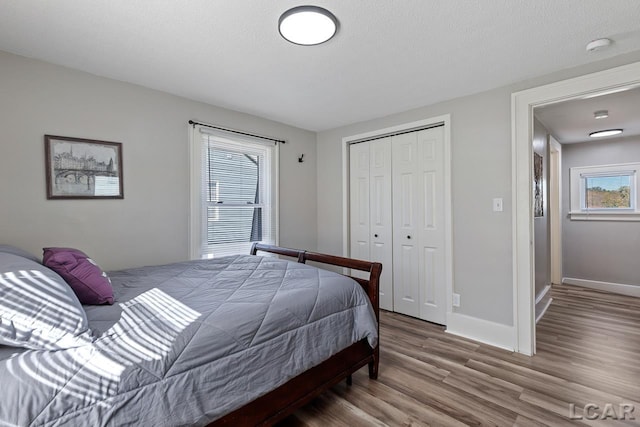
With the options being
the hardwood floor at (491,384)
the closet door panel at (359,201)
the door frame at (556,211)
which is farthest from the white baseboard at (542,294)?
the closet door panel at (359,201)

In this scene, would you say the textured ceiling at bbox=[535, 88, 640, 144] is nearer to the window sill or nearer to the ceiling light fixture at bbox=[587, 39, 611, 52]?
the ceiling light fixture at bbox=[587, 39, 611, 52]

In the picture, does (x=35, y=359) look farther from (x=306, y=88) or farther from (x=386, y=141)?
(x=386, y=141)

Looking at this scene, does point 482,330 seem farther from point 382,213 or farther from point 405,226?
point 382,213

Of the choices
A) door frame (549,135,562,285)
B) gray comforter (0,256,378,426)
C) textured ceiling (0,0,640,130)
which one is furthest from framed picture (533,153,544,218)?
gray comforter (0,256,378,426)

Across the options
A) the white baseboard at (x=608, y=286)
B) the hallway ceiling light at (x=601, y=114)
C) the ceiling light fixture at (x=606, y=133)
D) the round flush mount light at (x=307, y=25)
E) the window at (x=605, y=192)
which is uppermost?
the round flush mount light at (x=307, y=25)

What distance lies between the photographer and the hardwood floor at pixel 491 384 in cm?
177

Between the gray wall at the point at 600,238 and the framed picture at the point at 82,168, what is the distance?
619 cm

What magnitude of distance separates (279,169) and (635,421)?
365 cm

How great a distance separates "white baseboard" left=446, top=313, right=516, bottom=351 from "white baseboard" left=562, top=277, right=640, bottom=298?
10.2 ft

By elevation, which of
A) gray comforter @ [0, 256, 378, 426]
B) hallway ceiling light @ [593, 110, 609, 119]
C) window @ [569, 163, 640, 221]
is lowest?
gray comforter @ [0, 256, 378, 426]

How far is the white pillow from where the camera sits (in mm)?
1011

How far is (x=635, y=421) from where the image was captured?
172cm

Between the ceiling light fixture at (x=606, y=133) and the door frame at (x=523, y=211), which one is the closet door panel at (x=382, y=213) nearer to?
the door frame at (x=523, y=211)

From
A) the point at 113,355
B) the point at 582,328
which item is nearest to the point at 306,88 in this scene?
the point at 113,355
